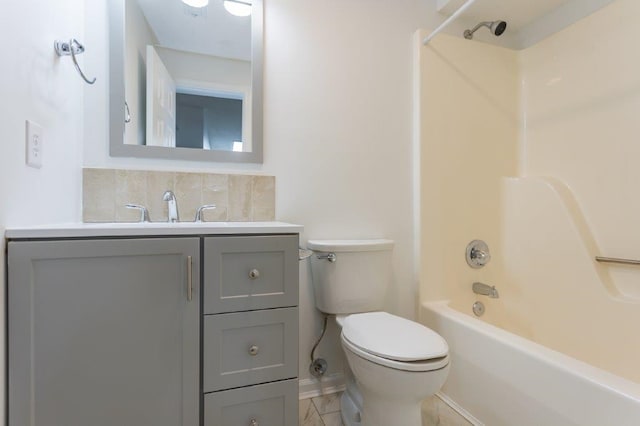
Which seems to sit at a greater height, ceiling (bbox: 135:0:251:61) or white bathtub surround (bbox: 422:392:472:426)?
ceiling (bbox: 135:0:251:61)

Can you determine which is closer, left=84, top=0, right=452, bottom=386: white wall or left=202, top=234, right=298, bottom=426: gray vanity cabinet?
left=202, top=234, right=298, bottom=426: gray vanity cabinet

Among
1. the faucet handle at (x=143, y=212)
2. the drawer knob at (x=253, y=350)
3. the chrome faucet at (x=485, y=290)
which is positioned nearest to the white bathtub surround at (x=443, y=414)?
the chrome faucet at (x=485, y=290)

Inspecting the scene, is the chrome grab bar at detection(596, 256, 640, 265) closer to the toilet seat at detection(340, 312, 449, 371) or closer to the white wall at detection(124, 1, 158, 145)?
the toilet seat at detection(340, 312, 449, 371)

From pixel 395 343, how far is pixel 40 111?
1.38m

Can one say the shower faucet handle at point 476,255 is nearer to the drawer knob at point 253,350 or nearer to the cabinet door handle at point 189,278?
the drawer knob at point 253,350

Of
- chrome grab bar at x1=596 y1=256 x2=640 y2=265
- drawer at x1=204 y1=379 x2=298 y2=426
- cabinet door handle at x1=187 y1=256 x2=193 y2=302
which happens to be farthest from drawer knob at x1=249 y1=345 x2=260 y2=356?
chrome grab bar at x1=596 y1=256 x2=640 y2=265

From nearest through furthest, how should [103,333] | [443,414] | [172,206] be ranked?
[103,333] < [172,206] < [443,414]

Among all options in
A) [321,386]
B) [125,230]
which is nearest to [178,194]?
[125,230]

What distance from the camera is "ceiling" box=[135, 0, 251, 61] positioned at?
1.41 meters

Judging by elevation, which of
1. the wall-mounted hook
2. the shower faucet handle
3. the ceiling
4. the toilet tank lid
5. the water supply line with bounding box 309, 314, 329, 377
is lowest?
the water supply line with bounding box 309, 314, 329, 377

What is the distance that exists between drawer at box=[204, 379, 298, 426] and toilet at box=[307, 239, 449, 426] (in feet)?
0.85

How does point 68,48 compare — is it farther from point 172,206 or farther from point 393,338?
point 393,338

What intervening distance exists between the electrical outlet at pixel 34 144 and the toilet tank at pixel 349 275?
3.38 feet

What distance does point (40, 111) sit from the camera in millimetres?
982
